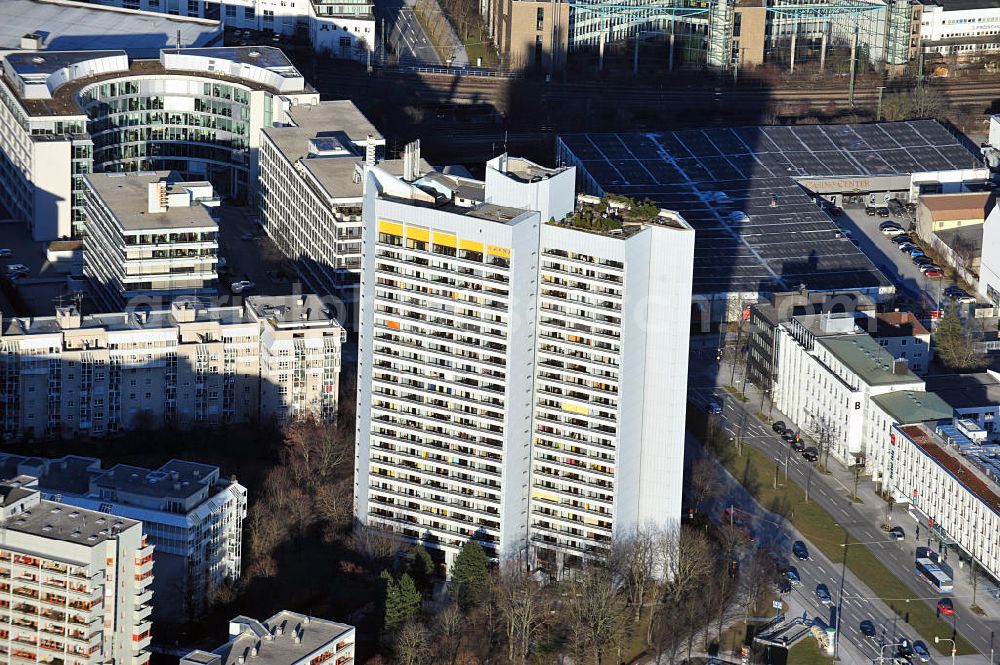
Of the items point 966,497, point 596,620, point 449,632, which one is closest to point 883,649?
point 966,497

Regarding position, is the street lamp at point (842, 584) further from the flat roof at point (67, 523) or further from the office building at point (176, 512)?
the flat roof at point (67, 523)

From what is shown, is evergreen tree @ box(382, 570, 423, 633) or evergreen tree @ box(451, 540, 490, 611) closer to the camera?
evergreen tree @ box(382, 570, 423, 633)

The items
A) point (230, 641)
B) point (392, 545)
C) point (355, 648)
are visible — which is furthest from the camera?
point (392, 545)

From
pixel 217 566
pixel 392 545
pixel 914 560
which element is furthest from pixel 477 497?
pixel 914 560

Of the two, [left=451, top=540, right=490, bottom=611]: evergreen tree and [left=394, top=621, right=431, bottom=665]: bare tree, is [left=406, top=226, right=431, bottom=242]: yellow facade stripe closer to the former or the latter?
[left=451, top=540, right=490, bottom=611]: evergreen tree

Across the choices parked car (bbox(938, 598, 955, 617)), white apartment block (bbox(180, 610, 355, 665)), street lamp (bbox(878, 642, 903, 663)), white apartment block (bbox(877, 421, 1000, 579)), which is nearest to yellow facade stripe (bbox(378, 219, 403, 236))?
white apartment block (bbox(180, 610, 355, 665))

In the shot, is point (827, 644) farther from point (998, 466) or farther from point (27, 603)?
point (27, 603)
